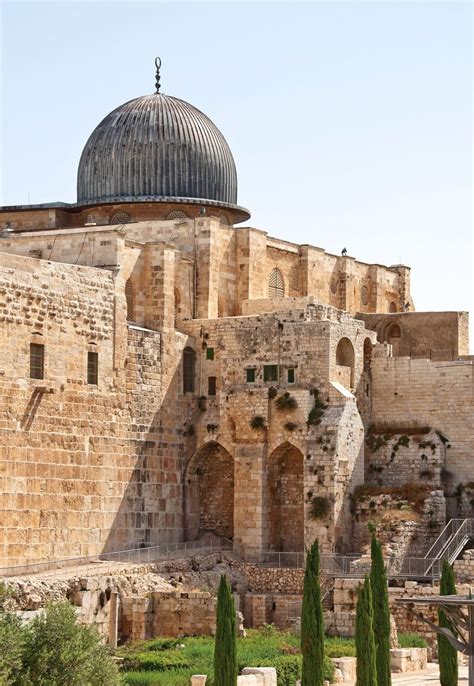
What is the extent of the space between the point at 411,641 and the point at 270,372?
952cm

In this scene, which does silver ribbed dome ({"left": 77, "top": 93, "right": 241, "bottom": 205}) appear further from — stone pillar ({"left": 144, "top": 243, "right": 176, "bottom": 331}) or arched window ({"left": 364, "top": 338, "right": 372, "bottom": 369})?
arched window ({"left": 364, "top": 338, "right": 372, "bottom": 369})

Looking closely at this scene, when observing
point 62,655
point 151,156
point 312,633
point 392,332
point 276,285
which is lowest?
point 62,655

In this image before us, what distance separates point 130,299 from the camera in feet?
152

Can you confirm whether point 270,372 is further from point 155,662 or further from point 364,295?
point 155,662

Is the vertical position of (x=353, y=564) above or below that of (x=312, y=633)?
above

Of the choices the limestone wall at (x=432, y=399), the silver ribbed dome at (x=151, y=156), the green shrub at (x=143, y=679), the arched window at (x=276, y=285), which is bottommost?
the green shrub at (x=143, y=679)

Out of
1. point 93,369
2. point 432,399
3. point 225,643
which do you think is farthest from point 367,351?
point 225,643

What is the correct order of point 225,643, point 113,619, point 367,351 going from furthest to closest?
point 367,351
point 113,619
point 225,643

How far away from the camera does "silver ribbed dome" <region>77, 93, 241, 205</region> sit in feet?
163

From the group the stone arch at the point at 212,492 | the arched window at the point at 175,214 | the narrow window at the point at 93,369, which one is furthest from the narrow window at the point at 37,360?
the arched window at the point at 175,214

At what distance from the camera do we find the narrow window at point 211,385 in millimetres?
47094

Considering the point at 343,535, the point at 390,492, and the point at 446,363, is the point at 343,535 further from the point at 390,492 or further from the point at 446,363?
the point at 446,363

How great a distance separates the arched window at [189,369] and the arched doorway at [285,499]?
10.3 ft

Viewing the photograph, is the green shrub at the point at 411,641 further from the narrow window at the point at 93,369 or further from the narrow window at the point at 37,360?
the narrow window at the point at 37,360
